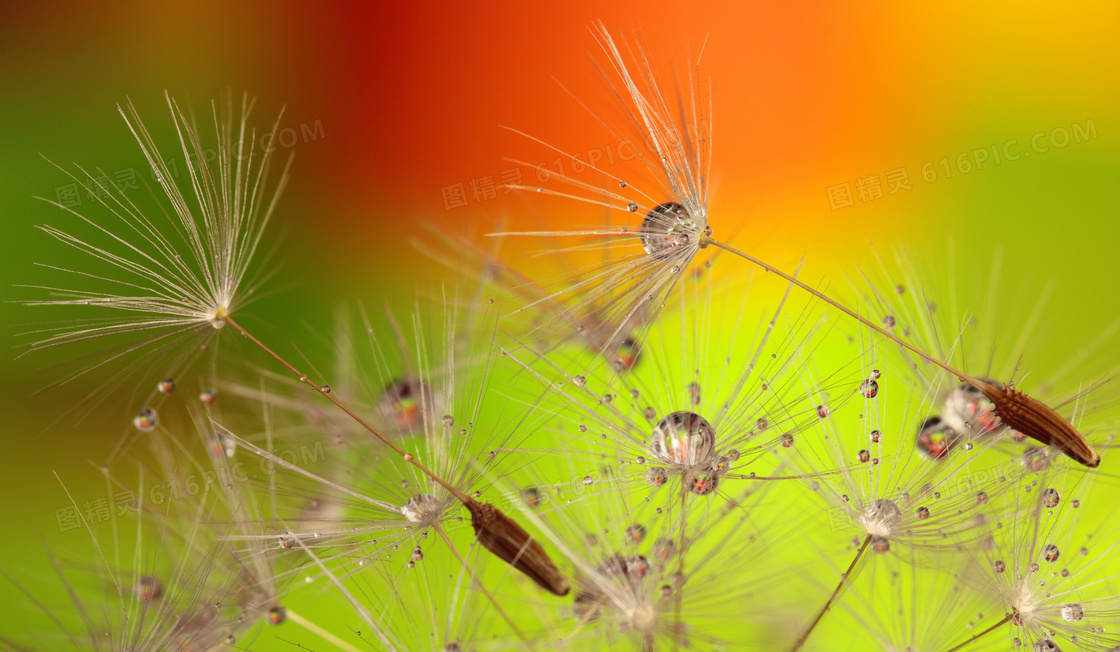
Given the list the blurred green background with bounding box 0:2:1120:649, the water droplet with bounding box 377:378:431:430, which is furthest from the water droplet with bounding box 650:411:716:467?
the blurred green background with bounding box 0:2:1120:649

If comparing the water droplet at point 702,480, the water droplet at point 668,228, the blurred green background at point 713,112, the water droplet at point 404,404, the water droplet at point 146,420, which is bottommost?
the water droplet at point 702,480

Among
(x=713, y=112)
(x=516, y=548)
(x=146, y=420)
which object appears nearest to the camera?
(x=516, y=548)

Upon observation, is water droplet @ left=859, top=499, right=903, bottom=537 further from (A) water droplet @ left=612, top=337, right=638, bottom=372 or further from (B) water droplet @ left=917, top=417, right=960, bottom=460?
(A) water droplet @ left=612, top=337, right=638, bottom=372

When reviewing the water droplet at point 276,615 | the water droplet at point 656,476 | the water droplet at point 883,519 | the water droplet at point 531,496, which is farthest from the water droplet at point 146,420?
the water droplet at point 883,519

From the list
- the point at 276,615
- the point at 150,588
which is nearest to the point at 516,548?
the point at 276,615

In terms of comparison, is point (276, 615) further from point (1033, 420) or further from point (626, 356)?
point (1033, 420)

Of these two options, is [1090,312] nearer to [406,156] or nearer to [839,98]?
[839,98]

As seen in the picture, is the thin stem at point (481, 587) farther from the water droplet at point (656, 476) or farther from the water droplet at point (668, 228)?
the water droplet at point (668, 228)
